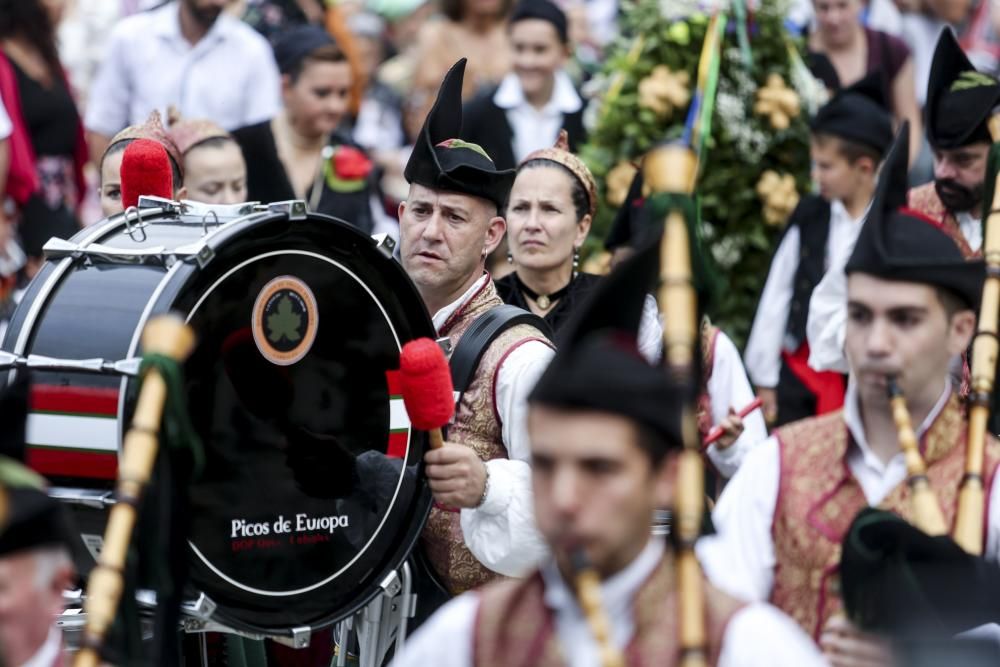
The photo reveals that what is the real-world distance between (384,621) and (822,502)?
188 centimetres

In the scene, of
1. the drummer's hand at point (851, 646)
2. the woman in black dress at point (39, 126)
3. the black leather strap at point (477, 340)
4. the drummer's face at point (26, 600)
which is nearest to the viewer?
the drummer's face at point (26, 600)

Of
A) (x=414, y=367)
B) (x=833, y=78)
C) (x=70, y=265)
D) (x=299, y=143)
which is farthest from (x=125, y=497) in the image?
(x=833, y=78)

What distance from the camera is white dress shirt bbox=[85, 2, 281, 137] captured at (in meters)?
9.34

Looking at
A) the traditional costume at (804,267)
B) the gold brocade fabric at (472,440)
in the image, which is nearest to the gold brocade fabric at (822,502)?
the gold brocade fabric at (472,440)

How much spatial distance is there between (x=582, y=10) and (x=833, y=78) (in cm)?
332

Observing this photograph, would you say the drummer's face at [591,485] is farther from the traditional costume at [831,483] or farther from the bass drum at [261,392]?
the bass drum at [261,392]

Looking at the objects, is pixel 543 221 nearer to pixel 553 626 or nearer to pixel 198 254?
pixel 198 254

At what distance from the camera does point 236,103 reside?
9.42 metres

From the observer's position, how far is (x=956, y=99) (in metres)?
6.45

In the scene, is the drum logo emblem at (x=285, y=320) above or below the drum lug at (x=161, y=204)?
below

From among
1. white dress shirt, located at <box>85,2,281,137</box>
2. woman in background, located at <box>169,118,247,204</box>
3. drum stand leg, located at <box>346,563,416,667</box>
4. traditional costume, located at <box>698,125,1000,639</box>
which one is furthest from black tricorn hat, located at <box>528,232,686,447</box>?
white dress shirt, located at <box>85,2,281,137</box>

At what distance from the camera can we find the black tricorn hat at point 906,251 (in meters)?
3.90

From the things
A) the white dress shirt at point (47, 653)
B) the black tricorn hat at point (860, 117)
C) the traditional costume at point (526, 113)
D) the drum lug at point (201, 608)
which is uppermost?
the traditional costume at point (526, 113)

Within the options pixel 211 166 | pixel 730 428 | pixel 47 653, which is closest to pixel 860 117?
pixel 730 428
